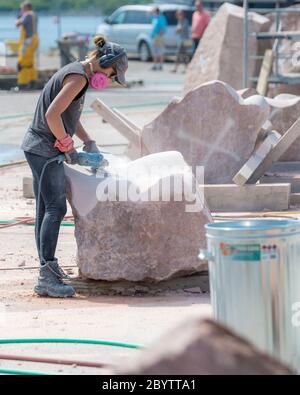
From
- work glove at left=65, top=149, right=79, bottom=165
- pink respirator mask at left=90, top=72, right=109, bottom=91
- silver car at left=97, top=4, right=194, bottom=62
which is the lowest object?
silver car at left=97, top=4, right=194, bottom=62

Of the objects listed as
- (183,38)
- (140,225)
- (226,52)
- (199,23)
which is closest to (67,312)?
(140,225)

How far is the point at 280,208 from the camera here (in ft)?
35.4

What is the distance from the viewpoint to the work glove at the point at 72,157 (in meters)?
7.68

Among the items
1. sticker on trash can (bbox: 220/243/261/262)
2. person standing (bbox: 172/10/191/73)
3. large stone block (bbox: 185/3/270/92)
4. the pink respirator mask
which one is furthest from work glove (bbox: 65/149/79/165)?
person standing (bbox: 172/10/191/73)

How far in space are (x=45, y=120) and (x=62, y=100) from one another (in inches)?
9.3

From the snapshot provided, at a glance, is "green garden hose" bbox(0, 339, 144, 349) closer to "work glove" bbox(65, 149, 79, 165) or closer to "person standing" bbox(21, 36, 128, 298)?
"person standing" bbox(21, 36, 128, 298)

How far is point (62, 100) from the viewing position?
7.52 m

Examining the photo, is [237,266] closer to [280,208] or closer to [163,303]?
[163,303]

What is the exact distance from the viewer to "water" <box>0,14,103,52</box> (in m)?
44.1

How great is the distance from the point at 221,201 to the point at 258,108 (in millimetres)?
968

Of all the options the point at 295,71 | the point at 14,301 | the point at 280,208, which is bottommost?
the point at 295,71

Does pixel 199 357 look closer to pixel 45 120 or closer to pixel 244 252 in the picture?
pixel 244 252

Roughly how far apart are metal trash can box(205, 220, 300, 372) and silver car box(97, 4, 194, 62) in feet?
99.1
